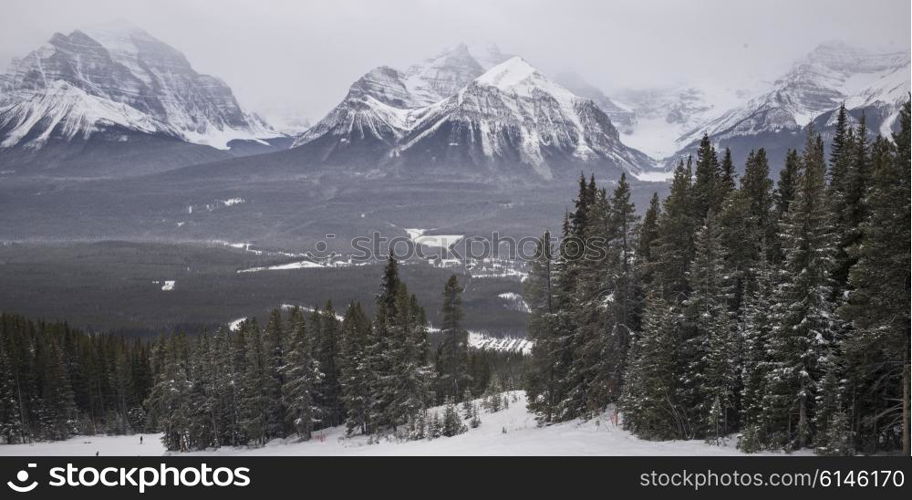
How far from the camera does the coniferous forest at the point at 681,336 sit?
22.3m

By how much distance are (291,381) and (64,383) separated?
36329 mm

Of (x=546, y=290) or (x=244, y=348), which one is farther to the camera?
(x=244, y=348)

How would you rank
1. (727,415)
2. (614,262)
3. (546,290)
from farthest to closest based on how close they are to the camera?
(546,290), (614,262), (727,415)

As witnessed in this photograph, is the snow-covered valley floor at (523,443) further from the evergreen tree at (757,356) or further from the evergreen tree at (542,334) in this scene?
the evergreen tree at (542,334)

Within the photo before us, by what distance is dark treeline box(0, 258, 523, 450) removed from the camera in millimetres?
44156

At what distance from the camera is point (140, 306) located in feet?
627

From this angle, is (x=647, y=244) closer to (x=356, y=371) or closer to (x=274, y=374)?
(x=356, y=371)

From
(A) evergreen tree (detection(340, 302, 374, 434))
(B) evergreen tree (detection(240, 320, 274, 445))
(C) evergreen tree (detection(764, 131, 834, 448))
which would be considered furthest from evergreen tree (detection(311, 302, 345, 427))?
(C) evergreen tree (detection(764, 131, 834, 448))

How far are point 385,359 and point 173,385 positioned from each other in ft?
66.9

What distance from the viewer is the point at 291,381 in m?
49.2

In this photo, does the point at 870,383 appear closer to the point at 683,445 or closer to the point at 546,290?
the point at 683,445

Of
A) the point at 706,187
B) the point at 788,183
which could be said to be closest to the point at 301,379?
the point at 706,187

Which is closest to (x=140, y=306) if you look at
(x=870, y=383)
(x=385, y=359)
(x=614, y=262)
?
(x=385, y=359)

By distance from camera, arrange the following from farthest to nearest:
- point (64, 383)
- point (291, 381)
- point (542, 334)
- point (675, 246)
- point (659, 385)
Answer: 1. point (64, 383)
2. point (291, 381)
3. point (542, 334)
4. point (675, 246)
5. point (659, 385)
